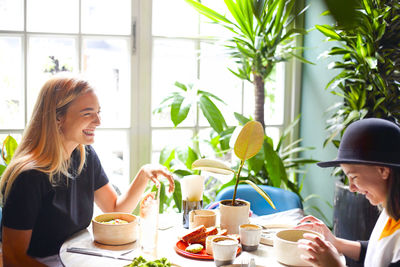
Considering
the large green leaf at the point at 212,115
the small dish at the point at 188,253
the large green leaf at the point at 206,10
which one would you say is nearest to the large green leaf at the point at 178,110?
the large green leaf at the point at 212,115

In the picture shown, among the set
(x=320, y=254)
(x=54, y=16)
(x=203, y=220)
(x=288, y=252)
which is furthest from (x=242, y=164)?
(x=54, y=16)

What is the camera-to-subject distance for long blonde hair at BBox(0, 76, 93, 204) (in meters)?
1.57

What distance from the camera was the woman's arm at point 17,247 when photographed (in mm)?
1425

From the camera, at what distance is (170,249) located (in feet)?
4.69

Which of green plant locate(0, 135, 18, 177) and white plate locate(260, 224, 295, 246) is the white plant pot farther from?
green plant locate(0, 135, 18, 177)

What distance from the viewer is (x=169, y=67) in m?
3.33

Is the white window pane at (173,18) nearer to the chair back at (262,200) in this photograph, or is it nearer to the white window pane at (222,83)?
the white window pane at (222,83)

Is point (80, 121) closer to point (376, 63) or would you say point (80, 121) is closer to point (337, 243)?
point (337, 243)

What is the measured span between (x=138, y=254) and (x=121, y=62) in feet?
6.91

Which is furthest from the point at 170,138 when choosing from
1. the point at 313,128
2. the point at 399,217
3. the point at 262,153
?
the point at 399,217

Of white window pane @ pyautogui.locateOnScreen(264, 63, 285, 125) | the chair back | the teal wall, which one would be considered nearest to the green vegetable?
the chair back

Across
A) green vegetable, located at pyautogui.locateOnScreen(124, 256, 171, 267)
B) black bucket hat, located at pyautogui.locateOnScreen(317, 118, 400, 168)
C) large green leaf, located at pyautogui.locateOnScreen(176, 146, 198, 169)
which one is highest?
black bucket hat, located at pyautogui.locateOnScreen(317, 118, 400, 168)

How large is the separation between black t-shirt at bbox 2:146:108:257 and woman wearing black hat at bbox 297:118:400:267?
897 mm

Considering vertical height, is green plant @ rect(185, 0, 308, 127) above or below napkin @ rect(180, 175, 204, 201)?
above
